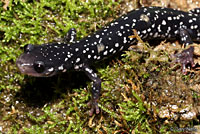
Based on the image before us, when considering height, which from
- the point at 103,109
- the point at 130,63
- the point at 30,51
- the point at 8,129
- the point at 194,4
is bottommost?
the point at 8,129

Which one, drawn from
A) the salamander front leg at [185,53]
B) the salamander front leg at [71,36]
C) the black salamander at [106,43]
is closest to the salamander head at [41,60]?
the black salamander at [106,43]

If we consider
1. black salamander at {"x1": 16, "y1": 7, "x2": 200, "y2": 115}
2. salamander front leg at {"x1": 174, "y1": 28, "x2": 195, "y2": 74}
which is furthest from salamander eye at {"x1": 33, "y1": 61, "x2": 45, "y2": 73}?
salamander front leg at {"x1": 174, "y1": 28, "x2": 195, "y2": 74}

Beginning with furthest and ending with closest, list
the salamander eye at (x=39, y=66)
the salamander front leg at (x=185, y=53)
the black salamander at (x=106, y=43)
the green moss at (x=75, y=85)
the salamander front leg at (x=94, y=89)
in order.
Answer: the salamander front leg at (x=185, y=53)
the salamander front leg at (x=94, y=89)
the green moss at (x=75, y=85)
the black salamander at (x=106, y=43)
the salamander eye at (x=39, y=66)

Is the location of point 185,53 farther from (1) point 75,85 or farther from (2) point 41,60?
(2) point 41,60

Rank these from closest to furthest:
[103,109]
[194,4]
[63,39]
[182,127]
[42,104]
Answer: [182,127]
[103,109]
[42,104]
[63,39]
[194,4]

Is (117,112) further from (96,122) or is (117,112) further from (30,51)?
(30,51)

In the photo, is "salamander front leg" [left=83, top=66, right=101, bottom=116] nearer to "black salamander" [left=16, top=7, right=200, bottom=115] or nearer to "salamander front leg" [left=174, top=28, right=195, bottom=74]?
"black salamander" [left=16, top=7, right=200, bottom=115]

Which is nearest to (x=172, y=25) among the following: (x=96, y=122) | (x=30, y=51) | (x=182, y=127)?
(x=182, y=127)

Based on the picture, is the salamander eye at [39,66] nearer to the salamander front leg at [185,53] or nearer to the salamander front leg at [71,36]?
the salamander front leg at [71,36]
